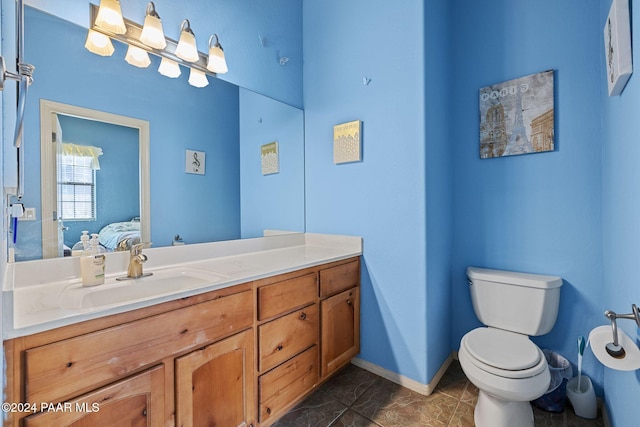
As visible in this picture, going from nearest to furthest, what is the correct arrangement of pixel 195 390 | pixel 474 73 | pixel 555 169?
pixel 195 390 → pixel 555 169 → pixel 474 73

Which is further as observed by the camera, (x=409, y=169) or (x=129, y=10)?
(x=409, y=169)

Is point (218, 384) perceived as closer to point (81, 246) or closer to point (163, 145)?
point (81, 246)

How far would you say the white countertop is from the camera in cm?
84

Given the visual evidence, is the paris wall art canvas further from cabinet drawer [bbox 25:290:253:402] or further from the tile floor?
cabinet drawer [bbox 25:290:253:402]

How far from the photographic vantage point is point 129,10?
1383 millimetres

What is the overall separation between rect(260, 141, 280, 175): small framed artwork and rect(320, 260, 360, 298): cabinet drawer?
2.93 feet

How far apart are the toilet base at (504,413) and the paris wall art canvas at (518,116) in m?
1.38

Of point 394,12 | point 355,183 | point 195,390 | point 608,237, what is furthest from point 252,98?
point 608,237

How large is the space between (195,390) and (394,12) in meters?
2.25

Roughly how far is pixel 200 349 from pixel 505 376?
1.29 metres

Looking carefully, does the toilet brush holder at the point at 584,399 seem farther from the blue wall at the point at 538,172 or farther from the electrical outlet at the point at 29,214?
the electrical outlet at the point at 29,214

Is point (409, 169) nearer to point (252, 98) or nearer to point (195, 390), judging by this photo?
point (252, 98)

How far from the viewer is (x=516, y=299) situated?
1.63 metres

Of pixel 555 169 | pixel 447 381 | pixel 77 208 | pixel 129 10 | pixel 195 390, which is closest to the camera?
pixel 195 390
